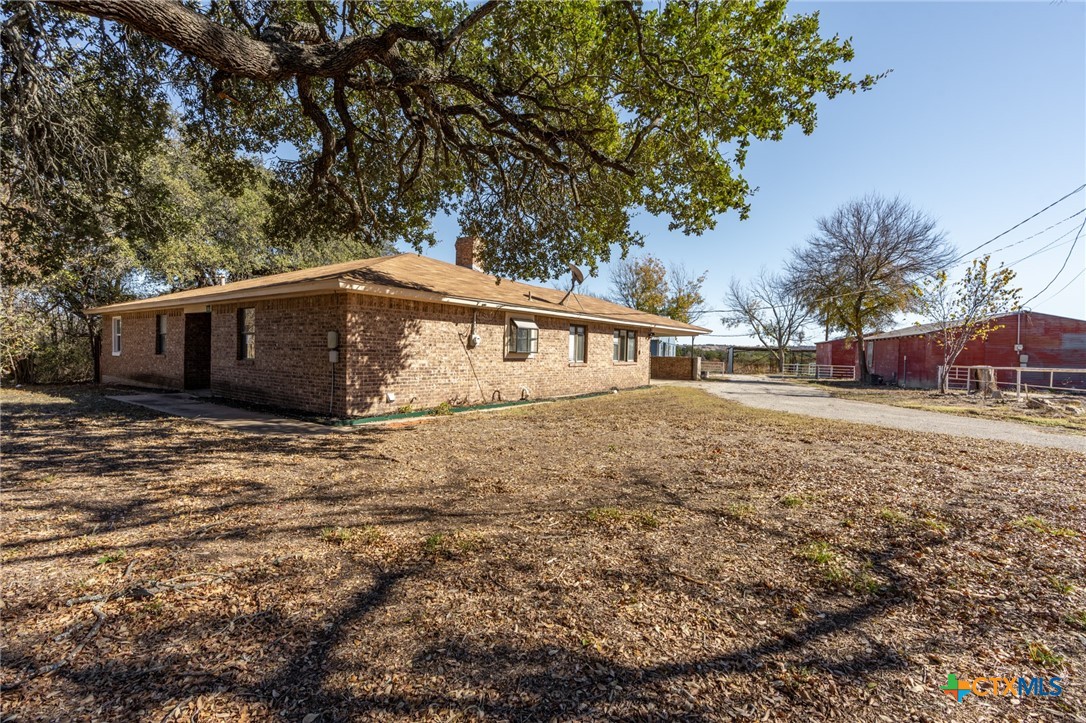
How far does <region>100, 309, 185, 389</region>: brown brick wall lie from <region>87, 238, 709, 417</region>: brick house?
59 mm

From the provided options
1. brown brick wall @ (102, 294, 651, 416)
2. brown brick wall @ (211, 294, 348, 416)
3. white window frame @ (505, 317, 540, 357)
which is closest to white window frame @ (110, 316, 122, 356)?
brown brick wall @ (102, 294, 651, 416)

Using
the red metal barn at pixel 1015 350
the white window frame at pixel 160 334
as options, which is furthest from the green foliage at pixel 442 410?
the red metal barn at pixel 1015 350

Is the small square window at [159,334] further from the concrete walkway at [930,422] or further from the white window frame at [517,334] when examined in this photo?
the concrete walkway at [930,422]

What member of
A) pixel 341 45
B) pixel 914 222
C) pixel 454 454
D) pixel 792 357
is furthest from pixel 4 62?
pixel 792 357

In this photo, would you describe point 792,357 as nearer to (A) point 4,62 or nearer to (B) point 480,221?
(B) point 480,221

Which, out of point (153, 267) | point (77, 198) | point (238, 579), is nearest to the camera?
point (238, 579)

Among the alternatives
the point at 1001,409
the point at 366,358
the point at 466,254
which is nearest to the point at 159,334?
the point at 366,358

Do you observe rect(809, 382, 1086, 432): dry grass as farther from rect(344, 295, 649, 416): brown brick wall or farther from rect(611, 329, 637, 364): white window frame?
rect(344, 295, 649, 416): brown brick wall

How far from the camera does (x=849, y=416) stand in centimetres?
1153

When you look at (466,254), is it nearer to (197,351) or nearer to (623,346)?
(623,346)

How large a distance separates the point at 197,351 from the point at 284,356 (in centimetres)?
569

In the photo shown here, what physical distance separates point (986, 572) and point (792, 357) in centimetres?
5373

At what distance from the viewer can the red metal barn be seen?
818 inches

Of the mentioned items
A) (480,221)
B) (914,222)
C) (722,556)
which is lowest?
(722,556)
